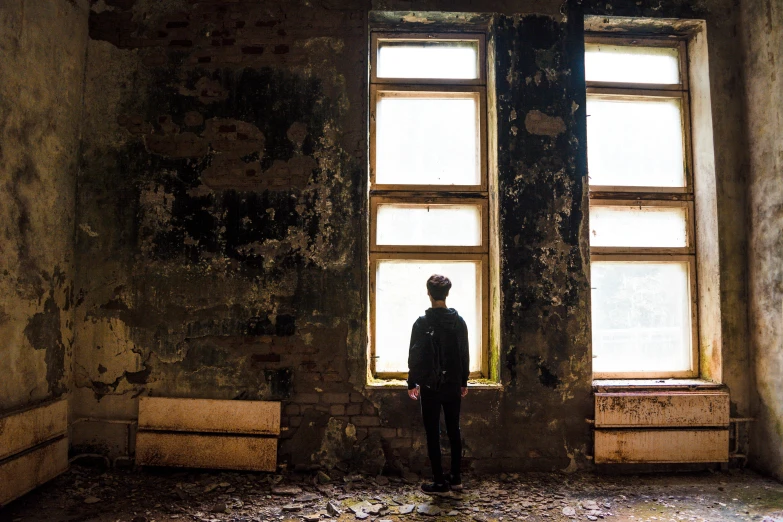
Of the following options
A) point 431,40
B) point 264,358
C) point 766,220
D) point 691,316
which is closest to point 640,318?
point 691,316

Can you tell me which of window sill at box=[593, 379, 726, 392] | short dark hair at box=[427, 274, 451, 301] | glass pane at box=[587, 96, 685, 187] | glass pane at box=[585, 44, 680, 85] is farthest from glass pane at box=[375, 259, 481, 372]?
glass pane at box=[585, 44, 680, 85]

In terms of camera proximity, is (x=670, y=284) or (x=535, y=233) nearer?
(x=535, y=233)

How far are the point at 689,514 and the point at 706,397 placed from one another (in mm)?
840

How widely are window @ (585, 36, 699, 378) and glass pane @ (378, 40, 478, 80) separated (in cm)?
90

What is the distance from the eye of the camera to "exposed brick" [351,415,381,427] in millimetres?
3137

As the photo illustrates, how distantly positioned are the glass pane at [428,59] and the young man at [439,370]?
5.37 ft

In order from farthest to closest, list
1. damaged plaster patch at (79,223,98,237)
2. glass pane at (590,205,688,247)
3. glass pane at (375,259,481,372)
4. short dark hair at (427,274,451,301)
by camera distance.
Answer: glass pane at (590,205,688,247)
glass pane at (375,259,481,372)
damaged plaster patch at (79,223,98,237)
short dark hair at (427,274,451,301)

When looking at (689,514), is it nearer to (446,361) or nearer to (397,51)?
(446,361)

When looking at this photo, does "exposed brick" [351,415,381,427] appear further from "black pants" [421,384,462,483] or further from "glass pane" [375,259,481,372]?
"black pants" [421,384,462,483]

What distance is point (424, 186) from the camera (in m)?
3.39

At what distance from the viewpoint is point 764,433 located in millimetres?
3172

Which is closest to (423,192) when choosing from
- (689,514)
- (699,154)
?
(699,154)

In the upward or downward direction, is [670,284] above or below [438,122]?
below

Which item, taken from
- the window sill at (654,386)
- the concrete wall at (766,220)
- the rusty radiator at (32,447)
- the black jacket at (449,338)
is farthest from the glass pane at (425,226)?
the rusty radiator at (32,447)
